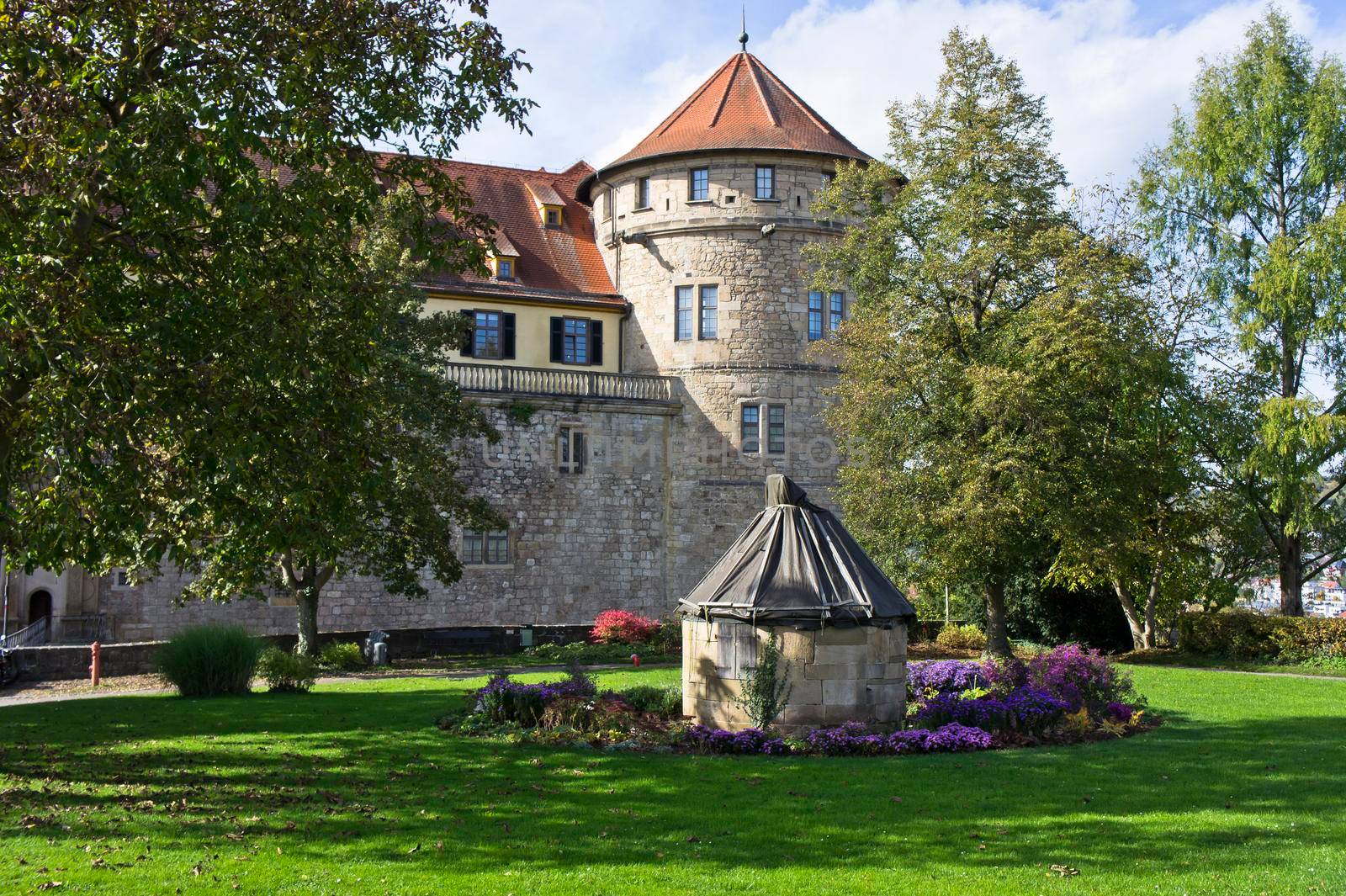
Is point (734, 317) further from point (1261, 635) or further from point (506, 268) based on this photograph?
point (1261, 635)

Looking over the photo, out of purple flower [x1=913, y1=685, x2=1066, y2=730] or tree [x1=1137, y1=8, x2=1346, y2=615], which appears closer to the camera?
purple flower [x1=913, y1=685, x2=1066, y2=730]

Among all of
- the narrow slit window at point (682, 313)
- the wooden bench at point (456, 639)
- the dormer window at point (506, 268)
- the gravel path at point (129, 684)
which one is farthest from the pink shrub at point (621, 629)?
the dormer window at point (506, 268)

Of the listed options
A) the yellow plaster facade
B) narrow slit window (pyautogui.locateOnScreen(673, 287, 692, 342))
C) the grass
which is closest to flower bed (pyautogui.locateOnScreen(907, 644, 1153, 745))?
the grass

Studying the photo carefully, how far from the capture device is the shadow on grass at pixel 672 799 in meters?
9.76

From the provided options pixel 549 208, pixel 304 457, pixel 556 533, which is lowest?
pixel 556 533

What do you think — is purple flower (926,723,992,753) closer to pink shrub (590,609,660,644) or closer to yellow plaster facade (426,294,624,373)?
pink shrub (590,609,660,644)

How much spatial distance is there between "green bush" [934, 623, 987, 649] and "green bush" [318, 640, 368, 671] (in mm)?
15501

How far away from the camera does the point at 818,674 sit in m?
15.1

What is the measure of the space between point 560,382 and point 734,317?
5846 millimetres

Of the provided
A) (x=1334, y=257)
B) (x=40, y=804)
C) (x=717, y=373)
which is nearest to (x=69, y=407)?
(x=40, y=804)

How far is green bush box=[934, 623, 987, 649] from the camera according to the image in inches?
1296

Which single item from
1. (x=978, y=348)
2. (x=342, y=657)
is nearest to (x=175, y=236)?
(x=342, y=657)

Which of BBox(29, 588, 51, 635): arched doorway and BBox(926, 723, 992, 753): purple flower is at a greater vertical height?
BBox(29, 588, 51, 635): arched doorway

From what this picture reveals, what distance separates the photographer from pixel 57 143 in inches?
476
